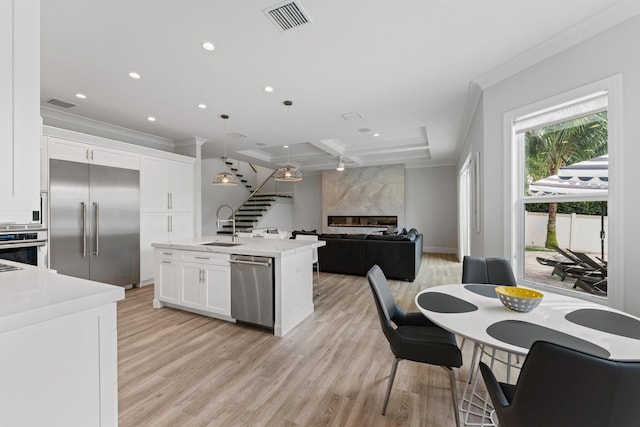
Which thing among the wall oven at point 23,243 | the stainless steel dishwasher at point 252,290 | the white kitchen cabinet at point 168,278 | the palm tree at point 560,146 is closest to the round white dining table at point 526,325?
the palm tree at point 560,146

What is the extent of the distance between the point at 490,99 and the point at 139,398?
420 centimetres

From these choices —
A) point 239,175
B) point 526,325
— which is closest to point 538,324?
point 526,325

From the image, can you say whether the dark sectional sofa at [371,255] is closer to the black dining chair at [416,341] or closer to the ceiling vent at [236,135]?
the ceiling vent at [236,135]

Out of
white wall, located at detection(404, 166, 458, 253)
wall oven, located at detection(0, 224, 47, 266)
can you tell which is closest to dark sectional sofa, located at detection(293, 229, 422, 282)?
white wall, located at detection(404, 166, 458, 253)

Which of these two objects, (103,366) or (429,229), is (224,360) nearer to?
(103,366)

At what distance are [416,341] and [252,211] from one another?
27.2ft

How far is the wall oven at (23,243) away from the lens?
2966 mm

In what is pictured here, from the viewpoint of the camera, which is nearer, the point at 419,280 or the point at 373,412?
the point at 373,412

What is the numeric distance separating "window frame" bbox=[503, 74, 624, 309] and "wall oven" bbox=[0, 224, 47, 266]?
5.30m

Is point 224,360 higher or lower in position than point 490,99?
lower

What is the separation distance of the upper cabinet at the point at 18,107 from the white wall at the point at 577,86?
10.9ft

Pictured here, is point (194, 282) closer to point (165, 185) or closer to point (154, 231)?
point (154, 231)

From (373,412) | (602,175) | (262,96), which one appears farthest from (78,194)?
(602,175)

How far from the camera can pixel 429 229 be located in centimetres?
883
